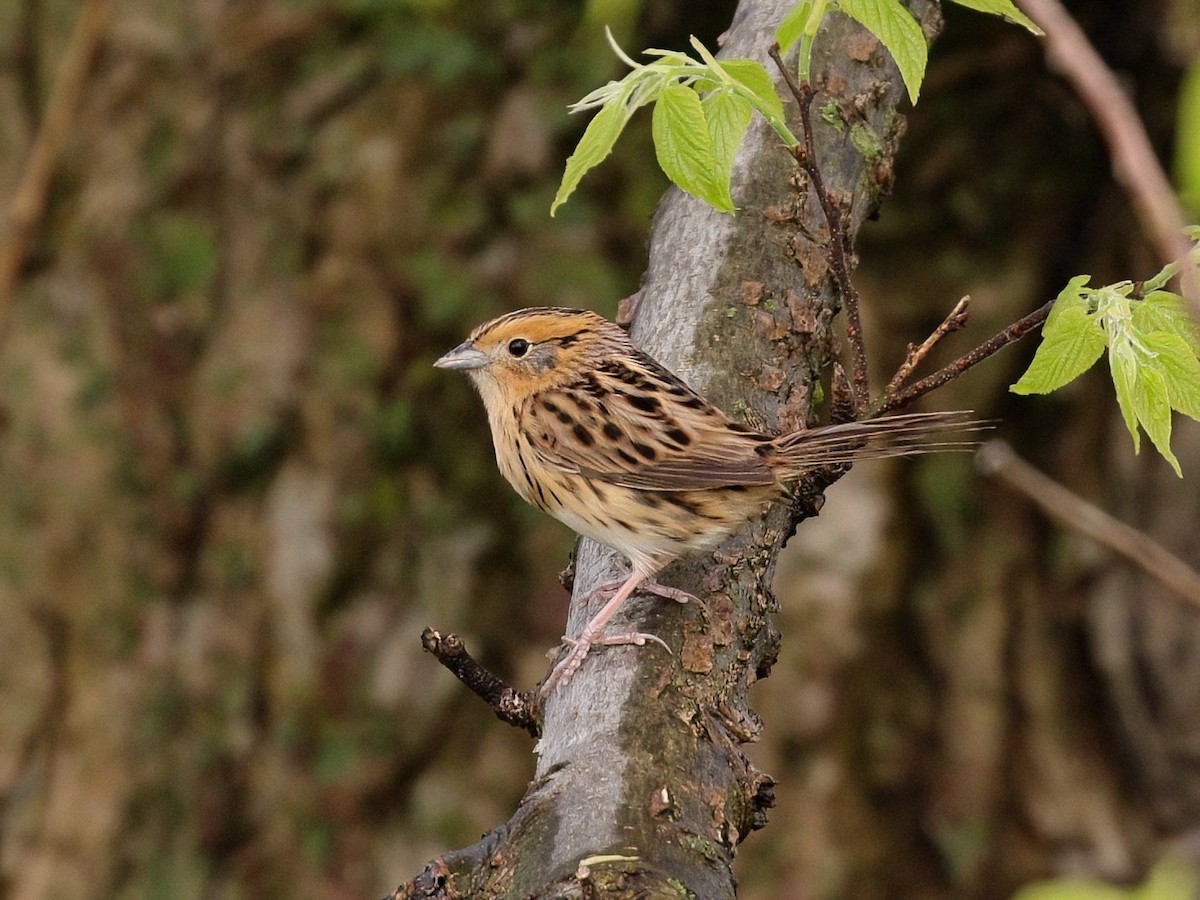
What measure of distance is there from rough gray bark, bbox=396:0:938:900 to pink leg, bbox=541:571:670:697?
29 millimetres

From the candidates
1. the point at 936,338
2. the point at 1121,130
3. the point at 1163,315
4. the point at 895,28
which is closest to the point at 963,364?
the point at 936,338

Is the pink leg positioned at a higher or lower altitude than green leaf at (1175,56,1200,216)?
→ higher

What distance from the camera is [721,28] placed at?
653 centimetres

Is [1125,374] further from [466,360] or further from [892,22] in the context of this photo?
[466,360]

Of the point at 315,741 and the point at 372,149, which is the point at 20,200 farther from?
the point at 315,741

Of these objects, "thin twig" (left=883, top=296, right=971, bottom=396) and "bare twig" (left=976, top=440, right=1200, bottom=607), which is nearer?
"bare twig" (left=976, top=440, right=1200, bottom=607)

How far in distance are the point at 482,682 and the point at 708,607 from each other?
0.50 m

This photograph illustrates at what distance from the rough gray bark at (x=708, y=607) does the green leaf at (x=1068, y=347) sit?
86 centimetres

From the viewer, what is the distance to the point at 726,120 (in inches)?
99.7

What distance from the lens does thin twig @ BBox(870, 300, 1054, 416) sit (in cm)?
296

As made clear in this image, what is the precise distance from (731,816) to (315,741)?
430cm

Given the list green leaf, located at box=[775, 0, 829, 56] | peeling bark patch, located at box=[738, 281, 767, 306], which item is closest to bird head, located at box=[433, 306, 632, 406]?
peeling bark patch, located at box=[738, 281, 767, 306]

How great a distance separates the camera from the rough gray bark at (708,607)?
2.44 meters

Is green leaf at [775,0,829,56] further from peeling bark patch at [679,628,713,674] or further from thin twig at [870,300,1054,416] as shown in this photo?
peeling bark patch at [679,628,713,674]
